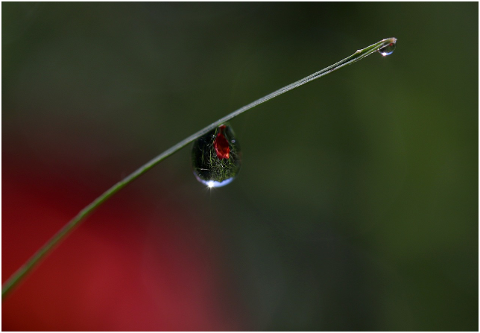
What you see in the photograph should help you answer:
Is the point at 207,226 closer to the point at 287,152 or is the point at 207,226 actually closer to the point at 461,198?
the point at 287,152

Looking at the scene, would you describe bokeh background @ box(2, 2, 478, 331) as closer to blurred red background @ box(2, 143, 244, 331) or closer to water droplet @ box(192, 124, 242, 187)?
blurred red background @ box(2, 143, 244, 331)

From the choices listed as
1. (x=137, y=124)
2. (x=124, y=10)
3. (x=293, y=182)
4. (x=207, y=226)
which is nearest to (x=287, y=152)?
(x=293, y=182)

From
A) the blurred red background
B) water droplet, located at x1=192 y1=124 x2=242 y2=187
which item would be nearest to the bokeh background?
the blurred red background

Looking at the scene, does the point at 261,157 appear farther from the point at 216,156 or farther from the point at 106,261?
the point at 216,156

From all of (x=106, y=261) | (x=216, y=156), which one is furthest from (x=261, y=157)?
(x=216, y=156)

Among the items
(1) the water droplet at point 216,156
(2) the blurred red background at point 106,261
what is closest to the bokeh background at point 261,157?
A: (2) the blurred red background at point 106,261
